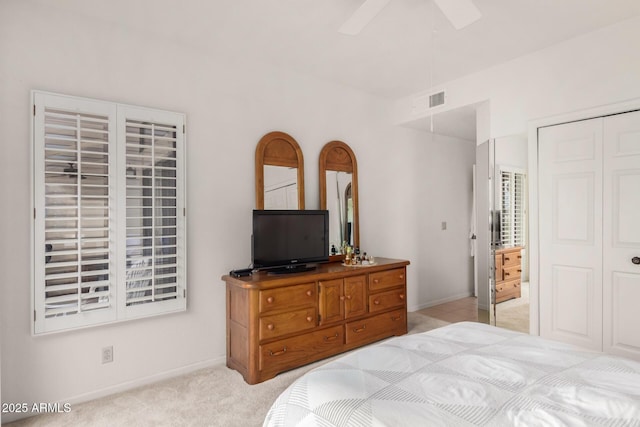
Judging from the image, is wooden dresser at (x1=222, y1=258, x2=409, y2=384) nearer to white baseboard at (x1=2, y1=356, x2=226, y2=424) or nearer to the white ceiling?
white baseboard at (x1=2, y1=356, x2=226, y2=424)

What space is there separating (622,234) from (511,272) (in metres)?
0.95

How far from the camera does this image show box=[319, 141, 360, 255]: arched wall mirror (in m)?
3.91

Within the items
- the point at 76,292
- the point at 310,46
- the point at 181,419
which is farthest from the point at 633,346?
the point at 76,292

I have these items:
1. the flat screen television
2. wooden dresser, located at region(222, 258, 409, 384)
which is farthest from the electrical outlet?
the flat screen television

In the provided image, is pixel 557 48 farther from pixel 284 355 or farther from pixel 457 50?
pixel 284 355

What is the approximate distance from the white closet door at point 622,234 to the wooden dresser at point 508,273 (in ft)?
2.23

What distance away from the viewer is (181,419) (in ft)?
7.61

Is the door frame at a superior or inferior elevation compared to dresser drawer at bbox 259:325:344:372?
superior

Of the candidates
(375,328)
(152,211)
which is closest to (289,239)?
(152,211)

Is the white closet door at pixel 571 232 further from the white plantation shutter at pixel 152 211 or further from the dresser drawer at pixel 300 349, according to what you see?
the white plantation shutter at pixel 152 211

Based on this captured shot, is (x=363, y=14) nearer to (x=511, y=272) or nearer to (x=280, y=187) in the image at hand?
(x=280, y=187)

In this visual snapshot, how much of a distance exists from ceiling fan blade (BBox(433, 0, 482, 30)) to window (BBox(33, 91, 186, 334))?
213 cm

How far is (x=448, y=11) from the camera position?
6.82 feet

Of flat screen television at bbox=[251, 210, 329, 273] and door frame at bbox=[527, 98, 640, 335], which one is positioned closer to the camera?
flat screen television at bbox=[251, 210, 329, 273]
